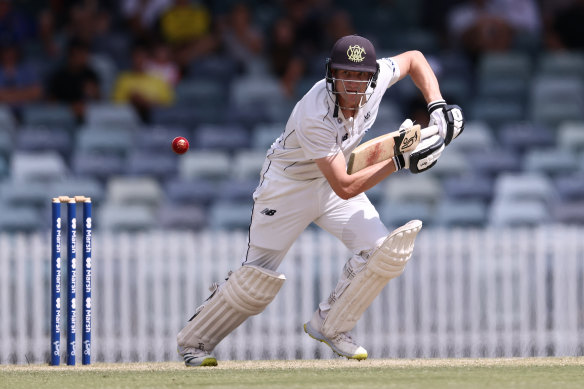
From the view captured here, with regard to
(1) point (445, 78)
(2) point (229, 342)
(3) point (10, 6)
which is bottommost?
(2) point (229, 342)

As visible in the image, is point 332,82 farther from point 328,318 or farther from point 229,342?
point 229,342

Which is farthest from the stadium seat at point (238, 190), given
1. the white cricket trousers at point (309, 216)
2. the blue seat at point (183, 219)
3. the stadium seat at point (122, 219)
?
the white cricket trousers at point (309, 216)

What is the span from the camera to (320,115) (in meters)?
5.59

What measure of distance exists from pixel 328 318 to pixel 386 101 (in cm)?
450

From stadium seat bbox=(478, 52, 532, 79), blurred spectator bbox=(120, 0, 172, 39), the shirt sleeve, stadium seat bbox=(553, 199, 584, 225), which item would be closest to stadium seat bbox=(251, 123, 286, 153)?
blurred spectator bbox=(120, 0, 172, 39)

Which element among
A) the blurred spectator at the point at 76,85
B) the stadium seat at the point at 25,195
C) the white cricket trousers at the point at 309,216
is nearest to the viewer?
the white cricket trousers at the point at 309,216

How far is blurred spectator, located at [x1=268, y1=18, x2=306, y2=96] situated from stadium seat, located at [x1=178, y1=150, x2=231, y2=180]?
1.13 meters

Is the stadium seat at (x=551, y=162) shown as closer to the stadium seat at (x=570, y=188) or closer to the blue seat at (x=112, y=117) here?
the stadium seat at (x=570, y=188)

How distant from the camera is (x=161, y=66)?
1054 cm

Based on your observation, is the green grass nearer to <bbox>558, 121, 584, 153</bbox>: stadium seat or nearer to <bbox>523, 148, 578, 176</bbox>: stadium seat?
<bbox>523, 148, 578, 176</bbox>: stadium seat

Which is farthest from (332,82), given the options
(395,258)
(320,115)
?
(395,258)

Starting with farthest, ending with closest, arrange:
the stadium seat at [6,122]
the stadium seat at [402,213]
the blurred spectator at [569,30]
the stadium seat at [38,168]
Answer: the blurred spectator at [569,30] < the stadium seat at [6,122] < the stadium seat at [38,168] < the stadium seat at [402,213]

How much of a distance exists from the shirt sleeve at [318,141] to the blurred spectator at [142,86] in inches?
194

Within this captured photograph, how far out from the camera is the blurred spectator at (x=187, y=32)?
35.7 feet
